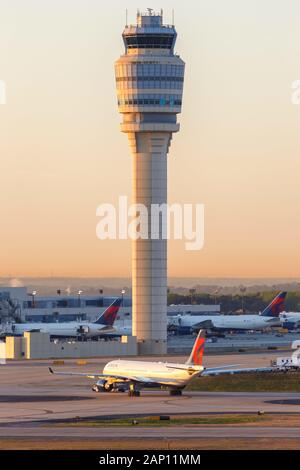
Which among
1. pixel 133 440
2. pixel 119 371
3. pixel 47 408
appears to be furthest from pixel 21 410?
pixel 133 440

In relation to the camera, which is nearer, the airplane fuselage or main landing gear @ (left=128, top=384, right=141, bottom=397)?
the airplane fuselage

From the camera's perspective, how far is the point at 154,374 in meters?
133

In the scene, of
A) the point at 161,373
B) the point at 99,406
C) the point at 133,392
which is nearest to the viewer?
the point at 99,406

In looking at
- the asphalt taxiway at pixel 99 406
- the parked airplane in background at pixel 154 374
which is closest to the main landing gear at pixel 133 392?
the parked airplane in background at pixel 154 374

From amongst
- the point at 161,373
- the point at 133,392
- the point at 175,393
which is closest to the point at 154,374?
the point at 161,373

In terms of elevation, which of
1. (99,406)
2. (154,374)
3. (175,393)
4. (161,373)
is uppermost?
(161,373)

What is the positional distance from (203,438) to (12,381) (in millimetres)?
72481

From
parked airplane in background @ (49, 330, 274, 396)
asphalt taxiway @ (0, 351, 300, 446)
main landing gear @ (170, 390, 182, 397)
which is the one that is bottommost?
asphalt taxiway @ (0, 351, 300, 446)

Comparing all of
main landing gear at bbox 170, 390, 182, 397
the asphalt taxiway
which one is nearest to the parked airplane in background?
main landing gear at bbox 170, 390, 182, 397

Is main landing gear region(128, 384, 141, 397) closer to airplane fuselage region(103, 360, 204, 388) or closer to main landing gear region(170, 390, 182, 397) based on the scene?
airplane fuselage region(103, 360, 204, 388)

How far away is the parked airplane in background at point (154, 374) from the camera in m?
130

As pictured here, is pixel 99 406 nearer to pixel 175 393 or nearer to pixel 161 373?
pixel 161 373

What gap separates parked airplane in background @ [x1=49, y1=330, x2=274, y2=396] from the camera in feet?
428

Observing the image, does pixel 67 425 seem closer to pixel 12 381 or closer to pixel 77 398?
pixel 77 398
